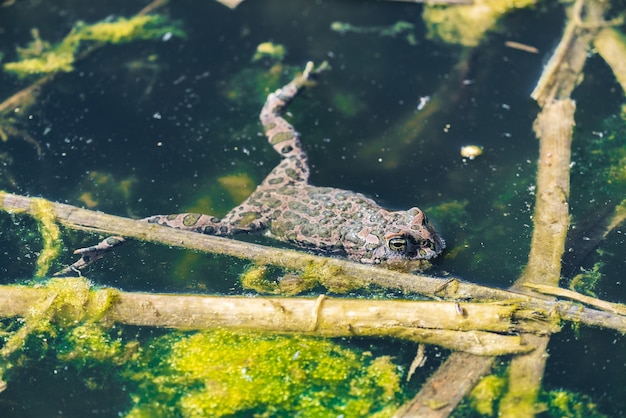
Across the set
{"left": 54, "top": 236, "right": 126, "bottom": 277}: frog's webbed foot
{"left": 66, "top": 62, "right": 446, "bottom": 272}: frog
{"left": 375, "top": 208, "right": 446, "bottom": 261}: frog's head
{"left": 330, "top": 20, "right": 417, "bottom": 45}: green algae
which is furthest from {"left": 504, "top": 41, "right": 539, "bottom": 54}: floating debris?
{"left": 54, "top": 236, "right": 126, "bottom": 277}: frog's webbed foot

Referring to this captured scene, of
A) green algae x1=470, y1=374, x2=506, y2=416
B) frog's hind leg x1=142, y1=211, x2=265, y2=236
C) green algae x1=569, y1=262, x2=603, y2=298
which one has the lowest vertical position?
frog's hind leg x1=142, y1=211, x2=265, y2=236

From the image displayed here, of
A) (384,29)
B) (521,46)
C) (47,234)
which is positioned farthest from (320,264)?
(521,46)

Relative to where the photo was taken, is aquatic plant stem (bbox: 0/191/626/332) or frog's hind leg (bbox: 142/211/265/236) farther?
frog's hind leg (bbox: 142/211/265/236)

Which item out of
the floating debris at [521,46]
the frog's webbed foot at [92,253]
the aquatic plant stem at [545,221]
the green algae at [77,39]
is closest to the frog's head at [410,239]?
the aquatic plant stem at [545,221]

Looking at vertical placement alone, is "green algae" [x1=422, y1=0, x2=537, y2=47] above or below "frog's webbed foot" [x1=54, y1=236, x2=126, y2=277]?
above

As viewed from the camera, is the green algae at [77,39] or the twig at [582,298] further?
the green algae at [77,39]

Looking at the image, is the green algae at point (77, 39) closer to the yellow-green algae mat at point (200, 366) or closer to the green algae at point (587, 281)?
the yellow-green algae mat at point (200, 366)

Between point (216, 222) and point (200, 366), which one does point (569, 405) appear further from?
point (216, 222)

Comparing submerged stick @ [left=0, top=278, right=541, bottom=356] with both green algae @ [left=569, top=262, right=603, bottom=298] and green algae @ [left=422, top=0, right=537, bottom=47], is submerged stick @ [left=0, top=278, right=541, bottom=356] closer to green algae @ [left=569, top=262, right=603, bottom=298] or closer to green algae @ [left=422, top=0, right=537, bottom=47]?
green algae @ [left=569, top=262, right=603, bottom=298]
